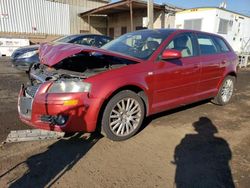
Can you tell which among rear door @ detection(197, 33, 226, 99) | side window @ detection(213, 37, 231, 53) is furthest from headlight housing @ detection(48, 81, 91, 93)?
side window @ detection(213, 37, 231, 53)

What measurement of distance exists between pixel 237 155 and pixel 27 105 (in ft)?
10.0

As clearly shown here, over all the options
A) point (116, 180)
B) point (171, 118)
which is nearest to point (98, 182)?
point (116, 180)

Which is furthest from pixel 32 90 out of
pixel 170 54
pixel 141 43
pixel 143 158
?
pixel 170 54

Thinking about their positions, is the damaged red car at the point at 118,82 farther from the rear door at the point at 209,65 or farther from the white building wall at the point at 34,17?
the white building wall at the point at 34,17

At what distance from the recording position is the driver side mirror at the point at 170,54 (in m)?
3.95

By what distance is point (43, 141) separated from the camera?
3.66 meters

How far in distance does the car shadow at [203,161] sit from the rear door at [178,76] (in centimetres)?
70

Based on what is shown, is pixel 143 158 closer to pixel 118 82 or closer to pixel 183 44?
pixel 118 82

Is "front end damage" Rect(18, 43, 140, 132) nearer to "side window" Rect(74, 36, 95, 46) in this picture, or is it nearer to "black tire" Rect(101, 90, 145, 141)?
"black tire" Rect(101, 90, 145, 141)

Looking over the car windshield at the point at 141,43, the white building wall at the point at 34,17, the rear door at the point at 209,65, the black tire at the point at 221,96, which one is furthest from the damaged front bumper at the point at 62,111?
the white building wall at the point at 34,17

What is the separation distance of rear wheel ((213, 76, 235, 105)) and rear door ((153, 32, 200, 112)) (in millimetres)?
1088

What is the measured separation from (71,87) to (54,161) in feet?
3.20

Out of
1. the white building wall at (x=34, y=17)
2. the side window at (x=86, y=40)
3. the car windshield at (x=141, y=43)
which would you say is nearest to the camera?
the car windshield at (x=141, y=43)

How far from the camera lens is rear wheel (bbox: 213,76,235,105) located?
563 cm
